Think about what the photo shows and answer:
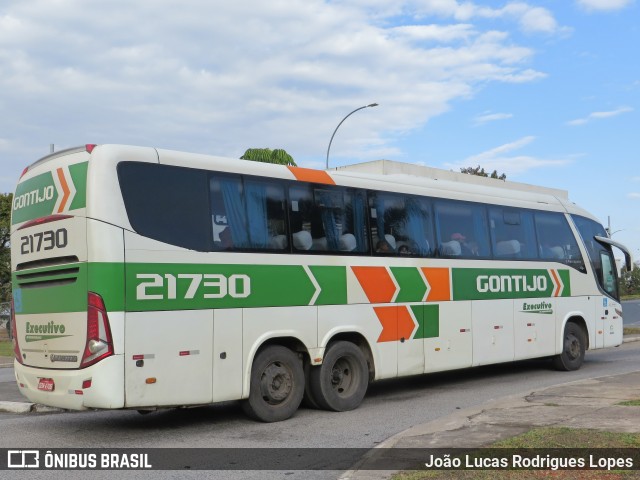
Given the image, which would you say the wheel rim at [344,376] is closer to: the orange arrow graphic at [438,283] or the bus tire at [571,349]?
the orange arrow graphic at [438,283]

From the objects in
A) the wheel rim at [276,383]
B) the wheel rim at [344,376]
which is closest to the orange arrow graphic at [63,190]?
the wheel rim at [276,383]

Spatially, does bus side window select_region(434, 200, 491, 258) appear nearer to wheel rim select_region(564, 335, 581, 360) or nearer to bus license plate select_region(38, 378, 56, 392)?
wheel rim select_region(564, 335, 581, 360)

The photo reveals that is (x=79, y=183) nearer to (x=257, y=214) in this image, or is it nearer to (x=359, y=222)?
(x=257, y=214)

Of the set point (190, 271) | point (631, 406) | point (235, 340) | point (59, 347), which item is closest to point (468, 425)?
point (631, 406)

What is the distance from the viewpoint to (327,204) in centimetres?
1116

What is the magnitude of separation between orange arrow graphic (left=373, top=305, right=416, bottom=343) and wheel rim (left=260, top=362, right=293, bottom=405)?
6.32 feet

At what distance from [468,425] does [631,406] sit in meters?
2.36

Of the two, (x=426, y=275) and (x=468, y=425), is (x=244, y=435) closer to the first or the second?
(x=468, y=425)

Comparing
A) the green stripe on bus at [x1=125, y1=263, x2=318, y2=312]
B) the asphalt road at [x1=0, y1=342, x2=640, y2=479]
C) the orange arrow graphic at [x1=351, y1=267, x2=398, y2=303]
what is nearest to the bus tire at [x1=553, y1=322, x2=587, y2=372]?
the asphalt road at [x1=0, y1=342, x2=640, y2=479]

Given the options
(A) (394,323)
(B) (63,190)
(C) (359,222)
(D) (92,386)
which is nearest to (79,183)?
(B) (63,190)

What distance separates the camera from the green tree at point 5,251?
139ft

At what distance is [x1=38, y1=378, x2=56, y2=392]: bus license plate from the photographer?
29.2ft

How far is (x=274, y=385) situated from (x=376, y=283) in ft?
8.04

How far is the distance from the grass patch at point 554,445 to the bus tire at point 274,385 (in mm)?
3345
